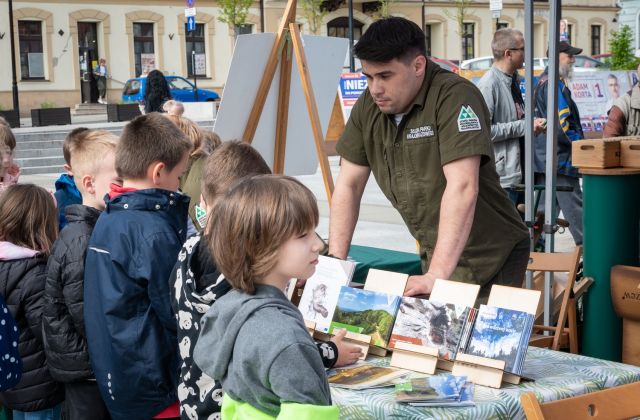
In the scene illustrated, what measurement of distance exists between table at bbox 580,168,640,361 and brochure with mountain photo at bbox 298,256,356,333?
6.44 ft

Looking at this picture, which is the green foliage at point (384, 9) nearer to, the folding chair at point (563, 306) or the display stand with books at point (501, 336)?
the folding chair at point (563, 306)

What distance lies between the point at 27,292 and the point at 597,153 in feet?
8.56

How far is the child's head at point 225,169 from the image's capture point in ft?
9.66

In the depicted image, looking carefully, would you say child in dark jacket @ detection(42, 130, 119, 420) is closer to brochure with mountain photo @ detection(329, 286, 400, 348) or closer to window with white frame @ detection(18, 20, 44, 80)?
brochure with mountain photo @ detection(329, 286, 400, 348)

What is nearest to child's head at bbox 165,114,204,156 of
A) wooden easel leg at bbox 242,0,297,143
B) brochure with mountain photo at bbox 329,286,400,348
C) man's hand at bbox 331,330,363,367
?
wooden easel leg at bbox 242,0,297,143

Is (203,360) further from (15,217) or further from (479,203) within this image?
(15,217)

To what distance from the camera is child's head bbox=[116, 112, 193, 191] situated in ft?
11.0

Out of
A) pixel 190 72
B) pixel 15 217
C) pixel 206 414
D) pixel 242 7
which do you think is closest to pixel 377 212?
pixel 15 217

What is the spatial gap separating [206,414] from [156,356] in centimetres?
60

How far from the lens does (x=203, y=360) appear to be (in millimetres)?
2211

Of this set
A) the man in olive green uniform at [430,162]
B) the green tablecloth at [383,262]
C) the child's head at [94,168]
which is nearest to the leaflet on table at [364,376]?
the man in olive green uniform at [430,162]

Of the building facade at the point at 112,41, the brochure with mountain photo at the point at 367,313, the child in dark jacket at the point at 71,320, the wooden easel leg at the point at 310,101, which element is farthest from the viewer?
the building facade at the point at 112,41

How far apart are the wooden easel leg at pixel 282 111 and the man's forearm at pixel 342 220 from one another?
295 cm

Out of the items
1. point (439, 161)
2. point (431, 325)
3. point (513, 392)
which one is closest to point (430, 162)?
point (439, 161)
